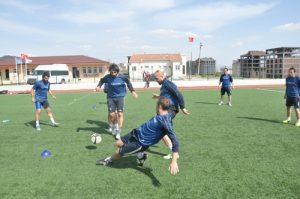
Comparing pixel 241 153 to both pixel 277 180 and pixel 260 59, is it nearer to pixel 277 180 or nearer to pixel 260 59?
pixel 277 180

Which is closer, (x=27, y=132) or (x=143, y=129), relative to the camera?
(x=143, y=129)

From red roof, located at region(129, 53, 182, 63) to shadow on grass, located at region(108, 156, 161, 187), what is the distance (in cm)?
6289

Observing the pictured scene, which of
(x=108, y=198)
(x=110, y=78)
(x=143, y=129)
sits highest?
(x=110, y=78)

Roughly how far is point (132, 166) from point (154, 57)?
66839mm

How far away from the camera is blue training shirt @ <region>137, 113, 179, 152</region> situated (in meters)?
4.92

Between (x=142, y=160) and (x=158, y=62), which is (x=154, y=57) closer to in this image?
(x=158, y=62)

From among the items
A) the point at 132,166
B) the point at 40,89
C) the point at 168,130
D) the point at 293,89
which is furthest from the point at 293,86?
the point at 40,89

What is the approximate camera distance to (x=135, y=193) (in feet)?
15.6

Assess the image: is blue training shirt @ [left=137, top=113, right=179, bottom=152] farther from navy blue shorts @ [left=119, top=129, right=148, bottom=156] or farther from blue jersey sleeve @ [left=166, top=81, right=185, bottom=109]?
blue jersey sleeve @ [left=166, top=81, right=185, bottom=109]

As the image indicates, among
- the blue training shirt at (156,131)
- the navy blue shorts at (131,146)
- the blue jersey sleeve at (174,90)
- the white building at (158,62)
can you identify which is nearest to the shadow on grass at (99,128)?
the blue jersey sleeve at (174,90)

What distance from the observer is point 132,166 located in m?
6.00

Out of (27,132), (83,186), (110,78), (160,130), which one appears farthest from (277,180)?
(27,132)

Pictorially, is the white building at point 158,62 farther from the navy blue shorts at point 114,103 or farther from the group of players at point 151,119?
the navy blue shorts at point 114,103

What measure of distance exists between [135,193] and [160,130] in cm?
109
